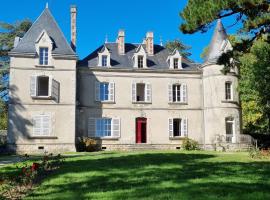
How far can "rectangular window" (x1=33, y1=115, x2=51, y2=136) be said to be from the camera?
86.0ft

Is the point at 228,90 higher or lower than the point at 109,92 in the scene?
higher

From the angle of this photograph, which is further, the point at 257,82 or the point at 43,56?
the point at 43,56

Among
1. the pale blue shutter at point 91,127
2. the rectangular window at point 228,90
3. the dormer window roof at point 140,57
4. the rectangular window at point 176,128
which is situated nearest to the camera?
the pale blue shutter at point 91,127

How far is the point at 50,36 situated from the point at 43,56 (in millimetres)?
1602

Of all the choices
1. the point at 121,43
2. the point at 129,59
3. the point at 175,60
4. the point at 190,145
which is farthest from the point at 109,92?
the point at 190,145

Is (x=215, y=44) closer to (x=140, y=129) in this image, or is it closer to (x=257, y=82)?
(x=257, y=82)

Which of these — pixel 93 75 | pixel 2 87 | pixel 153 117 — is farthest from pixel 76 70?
pixel 2 87

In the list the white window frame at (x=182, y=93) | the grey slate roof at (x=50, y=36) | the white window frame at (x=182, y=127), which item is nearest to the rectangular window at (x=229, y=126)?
the white window frame at (x=182, y=127)

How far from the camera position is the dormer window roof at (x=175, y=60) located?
29.7 meters

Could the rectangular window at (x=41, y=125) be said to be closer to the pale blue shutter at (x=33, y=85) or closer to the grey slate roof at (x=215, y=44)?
the pale blue shutter at (x=33, y=85)

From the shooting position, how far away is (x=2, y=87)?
1521 inches

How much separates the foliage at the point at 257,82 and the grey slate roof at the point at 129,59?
13.9 feet

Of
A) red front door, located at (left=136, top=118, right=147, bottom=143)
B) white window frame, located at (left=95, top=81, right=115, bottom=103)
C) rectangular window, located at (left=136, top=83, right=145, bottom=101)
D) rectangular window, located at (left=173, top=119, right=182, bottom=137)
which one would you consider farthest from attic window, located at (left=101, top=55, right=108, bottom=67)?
rectangular window, located at (left=173, top=119, right=182, bottom=137)

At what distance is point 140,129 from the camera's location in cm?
2889
